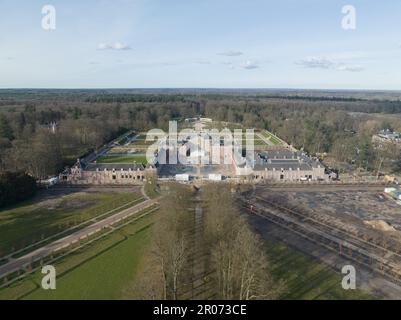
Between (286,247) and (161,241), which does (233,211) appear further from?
(161,241)

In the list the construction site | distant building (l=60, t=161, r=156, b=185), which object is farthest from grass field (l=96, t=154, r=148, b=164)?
the construction site

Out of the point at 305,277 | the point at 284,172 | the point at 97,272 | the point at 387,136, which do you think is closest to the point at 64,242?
the point at 97,272

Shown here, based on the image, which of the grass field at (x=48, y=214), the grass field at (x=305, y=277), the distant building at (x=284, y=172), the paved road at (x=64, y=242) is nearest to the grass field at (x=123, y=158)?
the grass field at (x=48, y=214)

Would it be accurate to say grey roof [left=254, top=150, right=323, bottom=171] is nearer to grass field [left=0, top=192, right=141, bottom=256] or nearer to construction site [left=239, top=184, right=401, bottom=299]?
construction site [left=239, top=184, right=401, bottom=299]

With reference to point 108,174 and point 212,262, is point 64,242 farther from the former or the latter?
point 108,174

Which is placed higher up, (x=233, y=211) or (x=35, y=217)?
(x=233, y=211)

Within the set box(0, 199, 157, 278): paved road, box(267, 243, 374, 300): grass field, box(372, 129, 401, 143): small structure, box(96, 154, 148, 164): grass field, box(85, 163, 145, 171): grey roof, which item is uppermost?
box(372, 129, 401, 143): small structure
